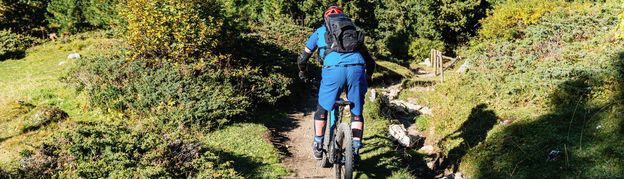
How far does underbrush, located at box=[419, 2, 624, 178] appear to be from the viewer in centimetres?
946

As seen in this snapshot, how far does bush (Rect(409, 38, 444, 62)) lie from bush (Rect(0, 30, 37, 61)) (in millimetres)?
21784

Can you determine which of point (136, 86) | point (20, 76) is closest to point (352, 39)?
point (136, 86)

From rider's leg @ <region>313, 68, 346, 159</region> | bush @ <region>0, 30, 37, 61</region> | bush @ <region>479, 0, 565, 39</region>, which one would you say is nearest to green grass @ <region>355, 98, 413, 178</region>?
rider's leg @ <region>313, 68, 346, 159</region>

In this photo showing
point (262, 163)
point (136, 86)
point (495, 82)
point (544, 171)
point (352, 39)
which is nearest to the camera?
point (352, 39)

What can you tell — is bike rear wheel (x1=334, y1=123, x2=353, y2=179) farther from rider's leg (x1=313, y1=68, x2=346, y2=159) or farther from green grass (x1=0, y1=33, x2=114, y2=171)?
green grass (x1=0, y1=33, x2=114, y2=171)

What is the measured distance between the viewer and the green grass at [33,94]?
9344mm

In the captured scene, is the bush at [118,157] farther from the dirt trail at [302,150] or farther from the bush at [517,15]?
the bush at [517,15]

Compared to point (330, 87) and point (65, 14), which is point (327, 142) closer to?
point (330, 87)

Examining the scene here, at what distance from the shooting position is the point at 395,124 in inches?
509

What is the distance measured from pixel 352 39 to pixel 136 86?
6303 mm

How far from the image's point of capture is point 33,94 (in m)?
12.5

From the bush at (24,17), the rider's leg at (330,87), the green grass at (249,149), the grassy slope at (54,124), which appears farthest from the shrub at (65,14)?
the rider's leg at (330,87)

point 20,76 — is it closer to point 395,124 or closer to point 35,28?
point 35,28

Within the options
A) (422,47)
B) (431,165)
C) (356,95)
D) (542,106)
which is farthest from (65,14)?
(422,47)
